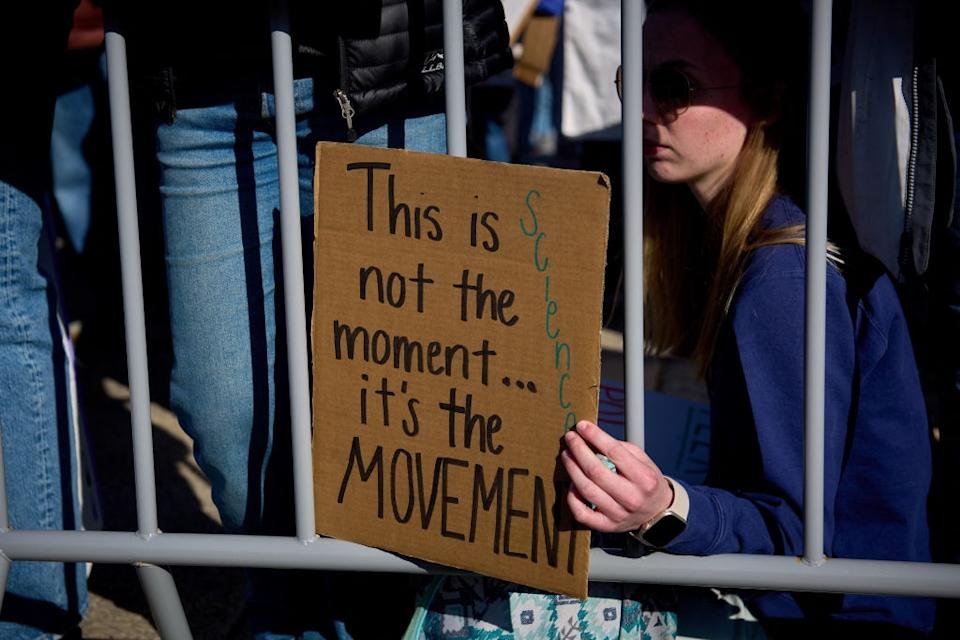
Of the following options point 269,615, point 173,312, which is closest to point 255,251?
point 173,312

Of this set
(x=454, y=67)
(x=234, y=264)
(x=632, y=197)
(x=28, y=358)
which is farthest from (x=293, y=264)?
(x=28, y=358)

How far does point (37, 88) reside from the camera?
1.71 m

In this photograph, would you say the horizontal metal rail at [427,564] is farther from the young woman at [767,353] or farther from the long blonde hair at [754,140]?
the long blonde hair at [754,140]

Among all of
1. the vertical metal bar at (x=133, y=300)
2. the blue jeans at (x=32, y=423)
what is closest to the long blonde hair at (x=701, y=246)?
the vertical metal bar at (x=133, y=300)

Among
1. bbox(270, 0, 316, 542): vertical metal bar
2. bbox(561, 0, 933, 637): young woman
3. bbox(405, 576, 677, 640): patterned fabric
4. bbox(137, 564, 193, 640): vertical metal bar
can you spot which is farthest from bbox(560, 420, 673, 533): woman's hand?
bbox(137, 564, 193, 640): vertical metal bar

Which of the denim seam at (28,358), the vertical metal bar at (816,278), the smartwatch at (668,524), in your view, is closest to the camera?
the vertical metal bar at (816,278)

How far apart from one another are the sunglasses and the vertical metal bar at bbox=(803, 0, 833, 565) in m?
0.32

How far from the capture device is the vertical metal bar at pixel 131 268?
1.38m

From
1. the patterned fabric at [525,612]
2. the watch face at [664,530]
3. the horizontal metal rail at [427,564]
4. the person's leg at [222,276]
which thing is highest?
the person's leg at [222,276]

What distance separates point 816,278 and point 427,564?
2.05ft

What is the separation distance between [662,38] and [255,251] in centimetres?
68

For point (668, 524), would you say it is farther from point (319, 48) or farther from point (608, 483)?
point (319, 48)

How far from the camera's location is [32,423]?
1819mm

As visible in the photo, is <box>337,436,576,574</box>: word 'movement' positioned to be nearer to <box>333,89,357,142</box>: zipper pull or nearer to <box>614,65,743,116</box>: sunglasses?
<box>333,89,357,142</box>: zipper pull
